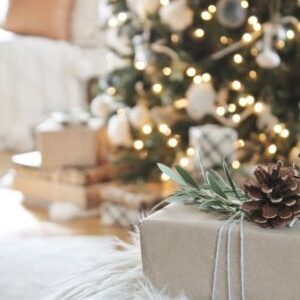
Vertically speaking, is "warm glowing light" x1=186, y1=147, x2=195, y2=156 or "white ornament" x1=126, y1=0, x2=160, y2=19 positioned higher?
"white ornament" x1=126, y1=0, x2=160, y2=19

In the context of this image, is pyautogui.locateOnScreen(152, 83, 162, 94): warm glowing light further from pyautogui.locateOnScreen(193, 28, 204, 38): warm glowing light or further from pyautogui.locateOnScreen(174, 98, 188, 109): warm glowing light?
pyautogui.locateOnScreen(193, 28, 204, 38): warm glowing light

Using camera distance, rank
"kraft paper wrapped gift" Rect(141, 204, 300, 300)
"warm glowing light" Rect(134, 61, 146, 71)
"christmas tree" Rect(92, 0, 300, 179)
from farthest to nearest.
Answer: "warm glowing light" Rect(134, 61, 146, 71), "christmas tree" Rect(92, 0, 300, 179), "kraft paper wrapped gift" Rect(141, 204, 300, 300)

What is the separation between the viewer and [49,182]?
2.50 m

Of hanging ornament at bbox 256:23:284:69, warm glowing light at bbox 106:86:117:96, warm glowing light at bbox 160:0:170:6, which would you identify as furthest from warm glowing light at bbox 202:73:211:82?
warm glowing light at bbox 106:86:117:96

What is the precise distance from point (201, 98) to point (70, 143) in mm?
635

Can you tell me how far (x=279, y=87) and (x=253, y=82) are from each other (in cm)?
10

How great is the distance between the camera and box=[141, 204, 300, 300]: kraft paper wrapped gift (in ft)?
2.10

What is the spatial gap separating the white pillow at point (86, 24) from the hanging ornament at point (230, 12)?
148cm

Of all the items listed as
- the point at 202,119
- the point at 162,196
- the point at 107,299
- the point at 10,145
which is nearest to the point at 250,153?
the point at 202,119

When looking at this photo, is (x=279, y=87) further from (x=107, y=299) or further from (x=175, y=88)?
(x=107, y=299)

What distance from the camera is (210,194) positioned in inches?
29.5

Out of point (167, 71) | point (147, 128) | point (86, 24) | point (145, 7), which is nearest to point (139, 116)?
point (147, 128)

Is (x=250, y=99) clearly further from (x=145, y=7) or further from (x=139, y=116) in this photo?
(x=145, y=7)

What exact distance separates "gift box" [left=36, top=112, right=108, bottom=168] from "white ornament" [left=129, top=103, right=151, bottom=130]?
0.22m
